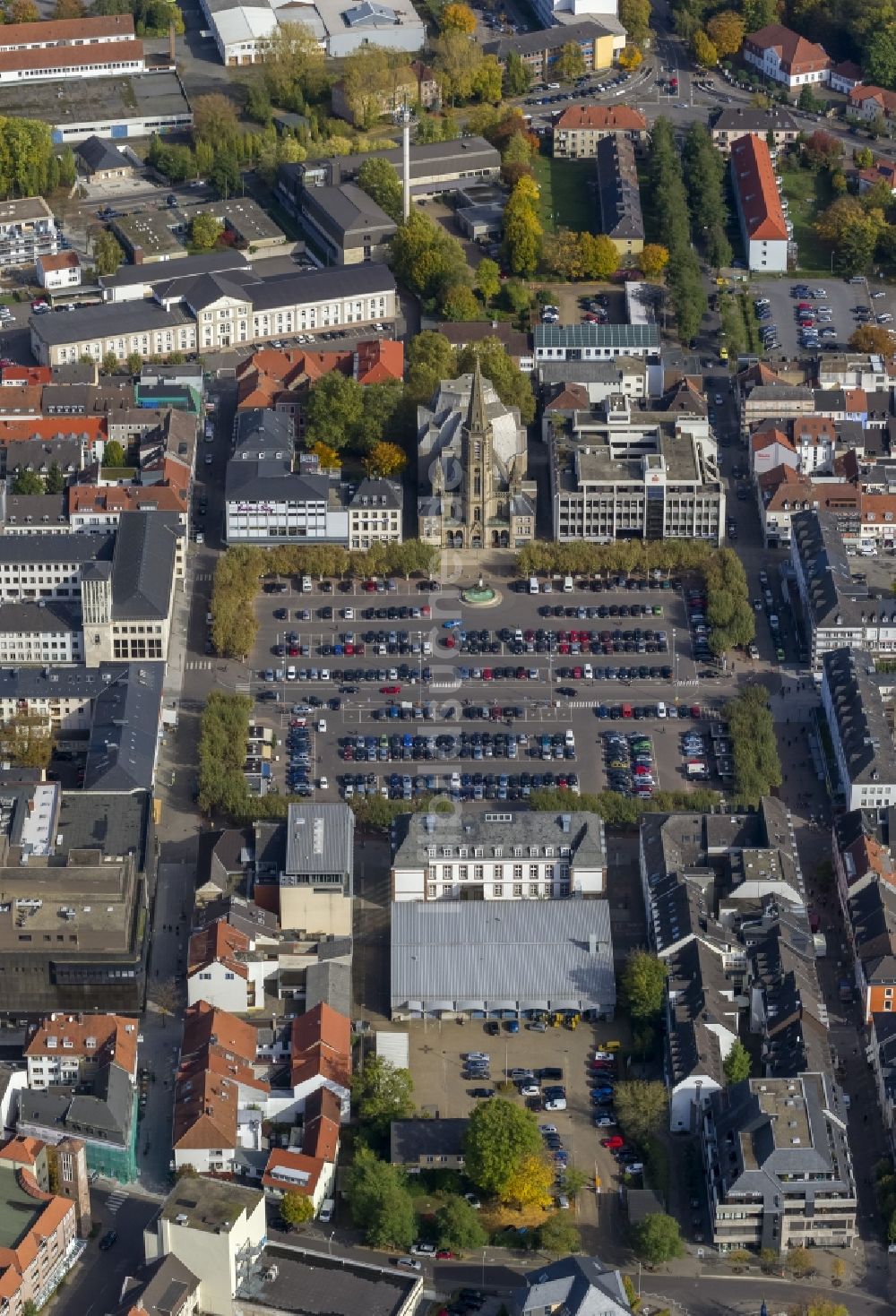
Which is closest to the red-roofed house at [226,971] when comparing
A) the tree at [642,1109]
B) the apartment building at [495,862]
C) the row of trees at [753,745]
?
the apartment building at [495,862]

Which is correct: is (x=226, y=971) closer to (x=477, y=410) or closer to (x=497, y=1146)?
(x=497, y=1146)

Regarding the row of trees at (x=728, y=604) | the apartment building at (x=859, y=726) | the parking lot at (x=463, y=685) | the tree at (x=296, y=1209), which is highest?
the tree at (x=296, y=1209)

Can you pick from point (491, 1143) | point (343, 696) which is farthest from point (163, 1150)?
point (343, 696)

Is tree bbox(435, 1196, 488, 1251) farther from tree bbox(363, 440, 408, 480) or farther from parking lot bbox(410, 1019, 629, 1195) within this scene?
tree bbox(363, 440, 408, 480)

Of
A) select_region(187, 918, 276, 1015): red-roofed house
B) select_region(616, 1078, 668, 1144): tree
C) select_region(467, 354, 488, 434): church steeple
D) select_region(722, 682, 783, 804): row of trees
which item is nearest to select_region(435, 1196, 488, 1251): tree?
select_region(616, 1078, 668, 1144): tree

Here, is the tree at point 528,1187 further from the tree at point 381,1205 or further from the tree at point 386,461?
the tree at point 386,461

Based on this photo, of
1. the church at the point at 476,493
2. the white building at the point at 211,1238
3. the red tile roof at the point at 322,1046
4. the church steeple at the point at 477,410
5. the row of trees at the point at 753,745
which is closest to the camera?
the white building at the point at 211,1238
